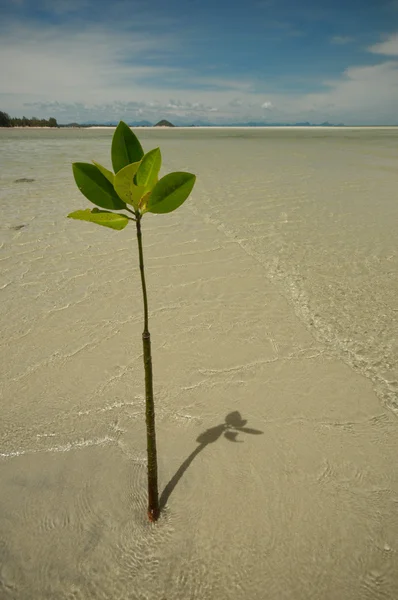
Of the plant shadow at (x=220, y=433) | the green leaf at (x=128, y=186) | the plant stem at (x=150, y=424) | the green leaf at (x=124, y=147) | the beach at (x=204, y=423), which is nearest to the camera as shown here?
the green leaf at (x=128, y=186)

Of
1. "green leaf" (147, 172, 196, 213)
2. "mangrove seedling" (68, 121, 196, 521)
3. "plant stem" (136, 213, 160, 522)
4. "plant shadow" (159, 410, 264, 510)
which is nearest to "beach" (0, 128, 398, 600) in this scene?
"plant shadow" (159, 410, 264, 510)

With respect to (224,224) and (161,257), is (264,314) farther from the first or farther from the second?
(224,224)

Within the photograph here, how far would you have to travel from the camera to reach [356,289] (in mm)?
3725

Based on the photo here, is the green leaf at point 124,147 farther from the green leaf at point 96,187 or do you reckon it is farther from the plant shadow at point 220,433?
the plant shadow at point 220,433

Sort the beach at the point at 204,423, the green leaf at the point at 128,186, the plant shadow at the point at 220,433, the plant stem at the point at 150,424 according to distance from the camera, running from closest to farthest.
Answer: the green leaf at the point at 128,186 < the plant stem at the point at 150,424 < the beach at the point at 204,423 < the plant shadow at the point at 220,433

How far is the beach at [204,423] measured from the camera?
1463 millimetres

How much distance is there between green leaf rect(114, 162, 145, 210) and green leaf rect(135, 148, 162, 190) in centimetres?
3

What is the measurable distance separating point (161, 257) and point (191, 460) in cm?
315

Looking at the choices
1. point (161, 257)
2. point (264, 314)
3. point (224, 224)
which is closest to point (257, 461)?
point (264, 314)

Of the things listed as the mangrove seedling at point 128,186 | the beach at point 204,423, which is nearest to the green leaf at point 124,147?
the mangrove seedling at point 128,186

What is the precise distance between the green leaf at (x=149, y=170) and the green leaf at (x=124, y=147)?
55mm

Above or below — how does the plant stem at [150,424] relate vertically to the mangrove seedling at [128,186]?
below

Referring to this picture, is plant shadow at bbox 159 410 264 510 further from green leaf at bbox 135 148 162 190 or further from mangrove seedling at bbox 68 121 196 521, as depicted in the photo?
green leaf at bbox 135 148 162 190

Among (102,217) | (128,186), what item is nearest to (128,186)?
(128,186)
